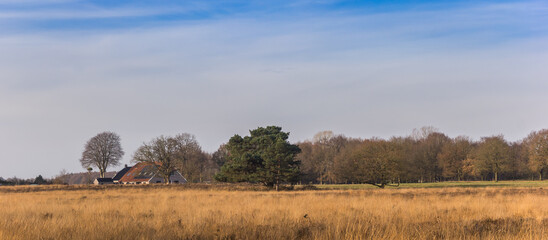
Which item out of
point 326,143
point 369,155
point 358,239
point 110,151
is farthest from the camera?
point 326,143

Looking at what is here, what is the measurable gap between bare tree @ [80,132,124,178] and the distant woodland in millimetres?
1059

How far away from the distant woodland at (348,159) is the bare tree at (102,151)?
1059 mm

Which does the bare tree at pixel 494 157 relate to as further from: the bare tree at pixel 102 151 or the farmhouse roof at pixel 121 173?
the farmhouse roof at pixel 121 173

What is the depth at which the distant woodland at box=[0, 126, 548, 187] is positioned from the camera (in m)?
48.4

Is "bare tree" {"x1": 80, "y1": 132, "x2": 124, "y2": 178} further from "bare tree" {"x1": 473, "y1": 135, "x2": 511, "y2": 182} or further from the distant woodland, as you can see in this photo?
"bare tree" {"x1": 473, "y1": 135, "x2": 511, "y2": 182}

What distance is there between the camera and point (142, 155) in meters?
70.4

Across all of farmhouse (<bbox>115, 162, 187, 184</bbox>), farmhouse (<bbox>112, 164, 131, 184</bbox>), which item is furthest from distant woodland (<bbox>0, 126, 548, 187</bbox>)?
farmhouse (<bbox>112, 164, 131, 184</bbox>)

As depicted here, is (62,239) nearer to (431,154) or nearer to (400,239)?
(400,239)

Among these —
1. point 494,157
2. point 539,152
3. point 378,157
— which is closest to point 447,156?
point 494,157

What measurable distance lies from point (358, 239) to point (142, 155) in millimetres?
65456

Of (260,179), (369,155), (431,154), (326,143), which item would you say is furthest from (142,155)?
(431,154)

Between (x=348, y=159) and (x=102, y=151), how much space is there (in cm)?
4627

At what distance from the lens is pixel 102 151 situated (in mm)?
83000

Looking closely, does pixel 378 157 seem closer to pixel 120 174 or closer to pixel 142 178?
pixel 142 178
